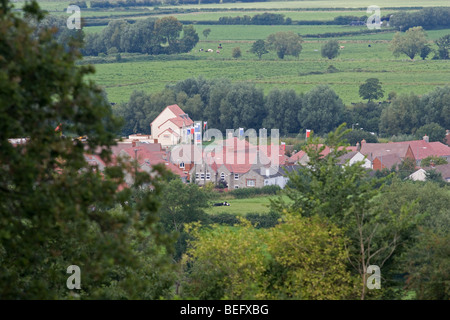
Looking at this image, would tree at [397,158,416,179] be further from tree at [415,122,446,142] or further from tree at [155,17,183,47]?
tree at [155,17,183,47]

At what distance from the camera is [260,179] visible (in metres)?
81.1


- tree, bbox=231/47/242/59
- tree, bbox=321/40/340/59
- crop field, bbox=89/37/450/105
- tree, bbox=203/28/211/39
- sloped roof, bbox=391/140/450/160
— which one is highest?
tree, bbox=203/28/211/39

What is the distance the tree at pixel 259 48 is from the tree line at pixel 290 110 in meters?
48.9

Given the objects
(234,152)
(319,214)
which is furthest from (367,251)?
(234,152)

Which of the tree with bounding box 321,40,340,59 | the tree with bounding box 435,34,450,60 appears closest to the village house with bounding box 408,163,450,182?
the tree with bounding box 321,40,340,59

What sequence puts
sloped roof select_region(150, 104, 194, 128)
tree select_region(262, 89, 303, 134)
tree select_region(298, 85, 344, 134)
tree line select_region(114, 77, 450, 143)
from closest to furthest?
sloped roof select_region(150, 104, 194, 128) → tree line select_region(114, 77, 450, 143) → tree select_region(298, 85, 344, 134) → tree select_region(262, 89, 303, 134)

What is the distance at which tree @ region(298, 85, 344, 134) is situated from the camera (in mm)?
108188

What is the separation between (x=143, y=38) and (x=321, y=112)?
65.5m

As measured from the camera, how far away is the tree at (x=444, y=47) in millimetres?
161000

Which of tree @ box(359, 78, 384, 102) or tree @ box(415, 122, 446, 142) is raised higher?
tree @ box(359, 78, 384, 102)

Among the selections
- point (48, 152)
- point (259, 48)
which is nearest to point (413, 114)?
point (259, 48)

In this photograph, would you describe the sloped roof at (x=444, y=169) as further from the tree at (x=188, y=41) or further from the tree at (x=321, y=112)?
the tree at (x=188, y=41)

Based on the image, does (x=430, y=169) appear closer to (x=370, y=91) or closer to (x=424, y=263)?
(x=370, y=91)
